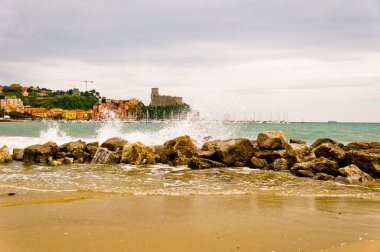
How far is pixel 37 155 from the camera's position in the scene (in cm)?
1582

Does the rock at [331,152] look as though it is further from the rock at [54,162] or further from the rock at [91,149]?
the rock at [54,162]

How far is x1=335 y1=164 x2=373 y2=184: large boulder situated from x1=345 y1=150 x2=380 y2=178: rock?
81cm

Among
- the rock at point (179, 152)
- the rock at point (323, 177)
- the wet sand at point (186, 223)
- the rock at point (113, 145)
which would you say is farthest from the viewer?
the rock at point (113, 145)

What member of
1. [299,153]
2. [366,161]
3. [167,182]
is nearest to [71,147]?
[167,182]

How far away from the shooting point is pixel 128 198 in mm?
7891

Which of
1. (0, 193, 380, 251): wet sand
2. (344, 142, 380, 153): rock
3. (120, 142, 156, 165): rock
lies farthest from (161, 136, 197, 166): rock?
(0, 193, 380, 251): wet sand

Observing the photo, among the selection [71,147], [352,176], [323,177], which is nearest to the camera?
[352,176]

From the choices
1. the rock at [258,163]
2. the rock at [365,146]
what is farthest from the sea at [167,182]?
the rock at [365,146]

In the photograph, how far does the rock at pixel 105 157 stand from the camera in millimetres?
15523

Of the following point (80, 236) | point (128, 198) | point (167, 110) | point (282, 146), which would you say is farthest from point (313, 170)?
point (167, 110)

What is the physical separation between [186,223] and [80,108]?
17379 cm

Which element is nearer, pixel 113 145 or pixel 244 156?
pixel 244 156

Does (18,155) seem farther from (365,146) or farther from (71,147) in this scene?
(365,146)

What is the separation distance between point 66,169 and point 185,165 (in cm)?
459
